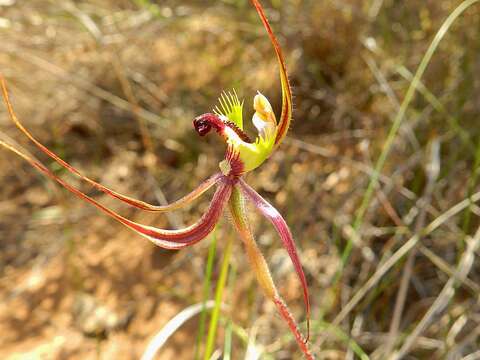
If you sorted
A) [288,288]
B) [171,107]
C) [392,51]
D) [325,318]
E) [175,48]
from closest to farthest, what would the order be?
[325,318] < [288,288] < [392,51] < [171,107] < [175,48]

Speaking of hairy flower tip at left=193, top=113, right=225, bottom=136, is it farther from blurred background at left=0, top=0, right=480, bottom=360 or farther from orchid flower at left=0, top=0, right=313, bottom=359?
blurred background at left=0, top=0, right=480, bottom=360

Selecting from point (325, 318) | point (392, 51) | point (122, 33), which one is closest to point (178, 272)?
point (325, 318)

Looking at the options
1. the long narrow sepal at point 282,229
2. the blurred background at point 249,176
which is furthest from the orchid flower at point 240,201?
the blurred background at point 249,176

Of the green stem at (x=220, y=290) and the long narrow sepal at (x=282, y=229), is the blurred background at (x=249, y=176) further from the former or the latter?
the long narrow sepal at (x=282, y=229)

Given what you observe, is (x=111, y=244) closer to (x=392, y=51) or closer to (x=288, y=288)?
(x=288, y=288)

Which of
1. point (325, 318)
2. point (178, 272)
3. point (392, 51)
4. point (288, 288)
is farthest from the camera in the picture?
point (392, 51)

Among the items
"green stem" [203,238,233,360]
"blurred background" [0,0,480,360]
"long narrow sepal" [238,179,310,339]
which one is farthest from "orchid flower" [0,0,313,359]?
"blurred background" [0,0,480,360]
